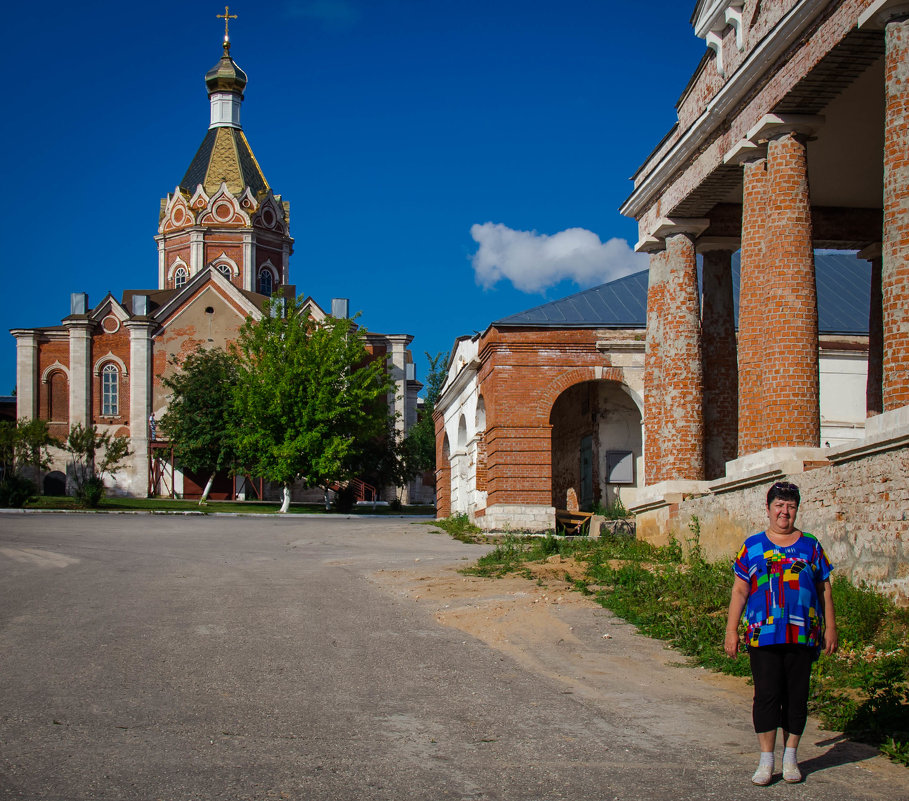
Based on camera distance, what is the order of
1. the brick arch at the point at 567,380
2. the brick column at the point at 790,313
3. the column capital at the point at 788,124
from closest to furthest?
the brick column at the point at 790,313 < the column capital at the point at 788,124 < the brick arch at the point at 567,380

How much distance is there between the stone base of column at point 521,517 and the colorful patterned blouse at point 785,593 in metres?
19.1

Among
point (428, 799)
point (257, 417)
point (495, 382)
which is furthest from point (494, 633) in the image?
point (257, 417)

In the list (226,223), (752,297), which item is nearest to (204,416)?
(226,223)

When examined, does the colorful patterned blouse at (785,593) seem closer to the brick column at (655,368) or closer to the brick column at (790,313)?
the brick column at (790,313)

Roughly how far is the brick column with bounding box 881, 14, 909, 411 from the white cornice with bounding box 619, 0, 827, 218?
1.46 m

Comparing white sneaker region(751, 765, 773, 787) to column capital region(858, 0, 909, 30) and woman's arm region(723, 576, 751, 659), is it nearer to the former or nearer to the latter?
woman's arm region(723, 576, 751, 659)

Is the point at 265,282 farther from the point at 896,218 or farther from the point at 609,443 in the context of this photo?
the point at 896,218

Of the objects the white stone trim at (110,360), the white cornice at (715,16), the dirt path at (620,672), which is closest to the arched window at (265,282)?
the white stone trim at (110,360)

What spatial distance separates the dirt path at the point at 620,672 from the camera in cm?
577

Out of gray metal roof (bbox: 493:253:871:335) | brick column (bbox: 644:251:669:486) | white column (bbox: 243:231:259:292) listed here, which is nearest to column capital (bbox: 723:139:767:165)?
brick column (bbox: 644:251:669:486)

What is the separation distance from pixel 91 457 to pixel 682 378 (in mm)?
33975

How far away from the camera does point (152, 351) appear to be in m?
51.5

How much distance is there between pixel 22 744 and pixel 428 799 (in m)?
2.42

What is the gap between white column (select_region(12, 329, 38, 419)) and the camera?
168 ft
